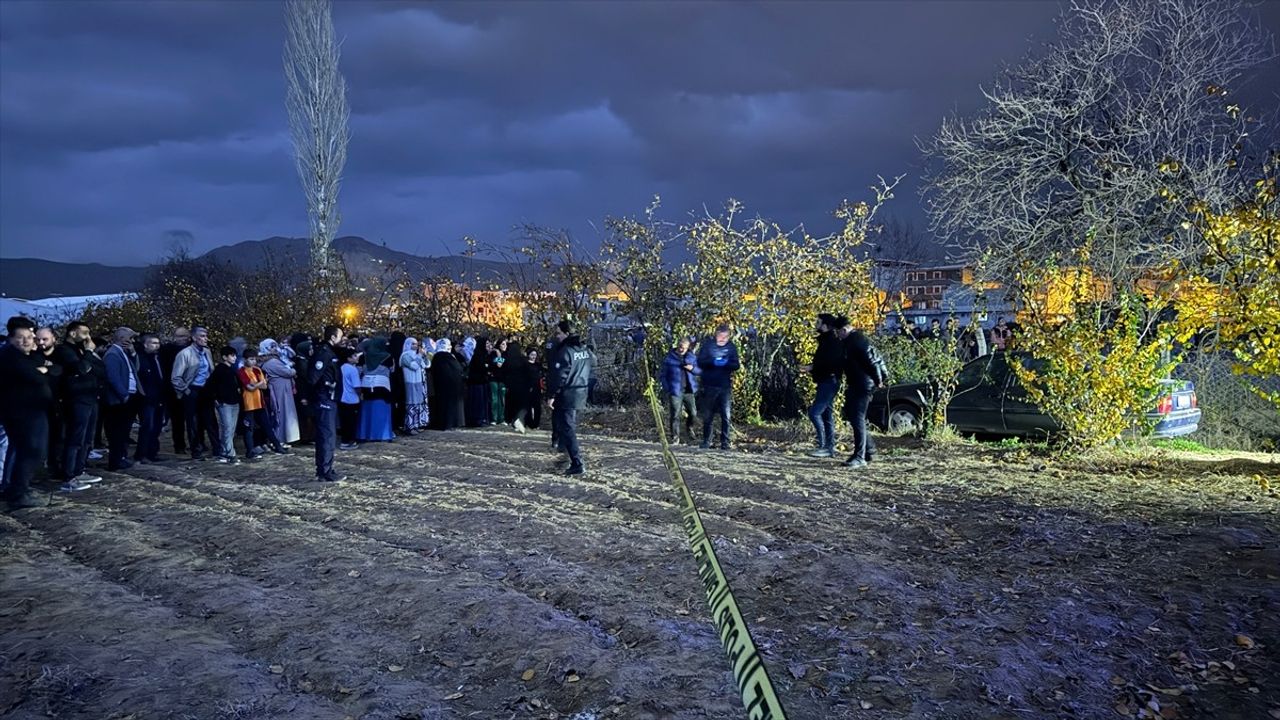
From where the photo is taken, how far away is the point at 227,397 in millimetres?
10453

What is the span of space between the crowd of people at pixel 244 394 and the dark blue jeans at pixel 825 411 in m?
2.81

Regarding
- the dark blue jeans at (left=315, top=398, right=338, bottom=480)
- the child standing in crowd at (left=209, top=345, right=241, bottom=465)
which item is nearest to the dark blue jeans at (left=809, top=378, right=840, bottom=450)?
the dark blue jeans at (left=315, top=398, right=338, bottom=480)

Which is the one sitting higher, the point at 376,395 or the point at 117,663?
the point at 376,395

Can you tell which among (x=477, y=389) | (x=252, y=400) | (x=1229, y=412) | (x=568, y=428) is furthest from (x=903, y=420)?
(x=252, y=400)

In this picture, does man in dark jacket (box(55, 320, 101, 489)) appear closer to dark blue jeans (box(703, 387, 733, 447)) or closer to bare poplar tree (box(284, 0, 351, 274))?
dark blue jeans (box(703, 387, 733, 447))

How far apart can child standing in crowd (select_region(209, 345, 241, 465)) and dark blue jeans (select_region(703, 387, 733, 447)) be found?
614 centimetres

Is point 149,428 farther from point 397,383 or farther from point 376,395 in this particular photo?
point 397,383

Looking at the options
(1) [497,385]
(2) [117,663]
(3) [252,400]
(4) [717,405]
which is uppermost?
(1) [497,385]

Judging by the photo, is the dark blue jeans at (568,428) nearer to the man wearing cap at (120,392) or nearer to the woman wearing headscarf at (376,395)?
the woman wearing headscarf at (376,395)

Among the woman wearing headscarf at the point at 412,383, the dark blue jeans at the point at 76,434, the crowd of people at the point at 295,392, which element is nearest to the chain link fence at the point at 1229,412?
the crowd of people at the point at 295,392

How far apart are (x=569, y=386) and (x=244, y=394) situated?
4.74m

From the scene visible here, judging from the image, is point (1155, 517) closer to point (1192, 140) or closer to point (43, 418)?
point (43, 418)

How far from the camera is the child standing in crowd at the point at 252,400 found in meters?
10.7

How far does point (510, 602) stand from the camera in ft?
16.1
